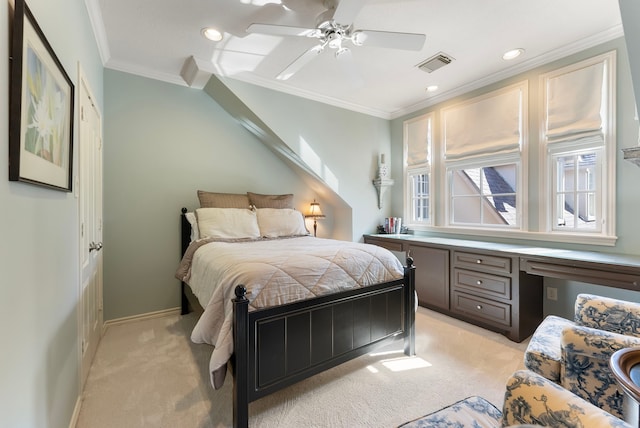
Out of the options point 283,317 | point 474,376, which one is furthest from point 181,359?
point 474,376

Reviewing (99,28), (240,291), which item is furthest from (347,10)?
(99,28)

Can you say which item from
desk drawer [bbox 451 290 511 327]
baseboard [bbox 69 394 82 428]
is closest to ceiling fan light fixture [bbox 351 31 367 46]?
desk drawer [bbox 451 290 511 327]

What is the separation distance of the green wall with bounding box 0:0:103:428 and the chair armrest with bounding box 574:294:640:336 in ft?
8.76

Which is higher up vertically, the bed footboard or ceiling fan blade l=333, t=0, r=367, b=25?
ceiling fan blade l=333, t=0, r=367, b=25

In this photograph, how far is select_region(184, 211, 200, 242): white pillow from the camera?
3018mm

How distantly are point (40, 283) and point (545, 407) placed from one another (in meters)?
1.87

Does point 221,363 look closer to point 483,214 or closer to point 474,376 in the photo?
point 474,376

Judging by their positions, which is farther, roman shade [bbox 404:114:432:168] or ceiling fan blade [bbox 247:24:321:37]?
roman shade [bbox 404:114:432:168]

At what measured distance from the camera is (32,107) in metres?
1.02

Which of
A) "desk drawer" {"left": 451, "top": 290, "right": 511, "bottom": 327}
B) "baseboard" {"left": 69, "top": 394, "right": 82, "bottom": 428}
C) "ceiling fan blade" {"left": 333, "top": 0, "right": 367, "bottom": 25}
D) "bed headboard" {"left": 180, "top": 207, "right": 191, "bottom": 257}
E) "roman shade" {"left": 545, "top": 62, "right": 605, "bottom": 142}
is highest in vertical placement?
"ceiling fan blade" {"left": 333, "top": 0, "right": 367, "bottom": 25}

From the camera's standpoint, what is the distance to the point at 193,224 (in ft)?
10.1

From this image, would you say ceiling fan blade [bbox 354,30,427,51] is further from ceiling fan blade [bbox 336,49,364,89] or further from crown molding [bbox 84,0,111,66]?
crown molding [bbox 84,0,111,66]

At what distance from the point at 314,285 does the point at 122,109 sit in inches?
111

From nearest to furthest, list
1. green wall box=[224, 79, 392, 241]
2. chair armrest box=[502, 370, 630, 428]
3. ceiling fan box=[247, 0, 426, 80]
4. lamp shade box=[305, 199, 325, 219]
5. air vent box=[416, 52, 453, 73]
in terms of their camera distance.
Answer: chair armrest box=[502, 370, 630, 428]
ceiling fan box=[247, 0, 426, 80]
air vent box=[416, 52, 453, 73]
green wall box=[224, 79, 392, 241]
lamp shade box=[305, 199, 325, 219]
